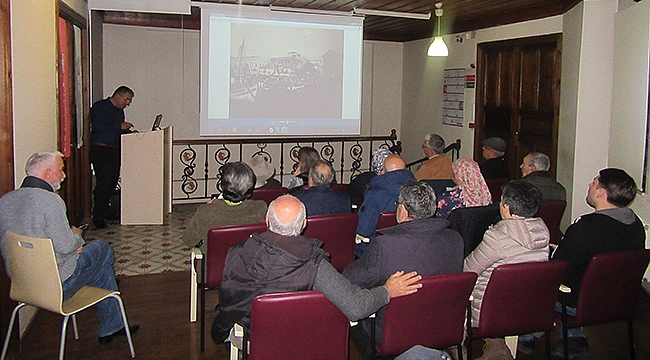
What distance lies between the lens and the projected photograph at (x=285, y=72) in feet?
22.3

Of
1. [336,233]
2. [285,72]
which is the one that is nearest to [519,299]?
[336,233]

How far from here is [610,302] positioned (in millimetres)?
3312

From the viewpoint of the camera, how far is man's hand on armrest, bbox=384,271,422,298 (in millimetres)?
2619

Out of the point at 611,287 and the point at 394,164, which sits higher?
the point at 394,164

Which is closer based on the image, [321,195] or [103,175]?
[321,195]

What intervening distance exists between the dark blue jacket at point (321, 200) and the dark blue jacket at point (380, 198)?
187 millimetres

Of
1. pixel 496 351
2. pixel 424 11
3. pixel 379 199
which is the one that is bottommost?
pixel 496 351

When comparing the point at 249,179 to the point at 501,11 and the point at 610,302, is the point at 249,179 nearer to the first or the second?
the point at 610,302

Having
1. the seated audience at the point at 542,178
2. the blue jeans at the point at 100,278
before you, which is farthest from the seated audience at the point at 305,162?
the blue jeans at the point at 100,278

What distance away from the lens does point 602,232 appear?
134 inches

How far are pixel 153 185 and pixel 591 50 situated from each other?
494 centimetres

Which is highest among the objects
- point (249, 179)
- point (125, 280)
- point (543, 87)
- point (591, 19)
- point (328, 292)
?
point (591, 19)

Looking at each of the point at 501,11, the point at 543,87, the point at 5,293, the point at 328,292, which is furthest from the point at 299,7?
the point at 328,292

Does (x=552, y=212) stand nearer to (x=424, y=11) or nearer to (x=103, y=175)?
(x=424, y=11)
